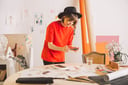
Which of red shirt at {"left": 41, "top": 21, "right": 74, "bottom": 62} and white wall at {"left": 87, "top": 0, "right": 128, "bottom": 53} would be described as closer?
red shirt at {"left": 41, "top": 21, "right": 74, "bottom": 62}

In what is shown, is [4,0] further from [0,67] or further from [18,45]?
[0,67]

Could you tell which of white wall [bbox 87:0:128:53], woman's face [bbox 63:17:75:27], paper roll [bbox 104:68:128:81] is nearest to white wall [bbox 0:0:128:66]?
white wall [bbox 87:0:128:53]

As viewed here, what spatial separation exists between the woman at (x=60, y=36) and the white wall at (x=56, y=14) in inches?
41.0

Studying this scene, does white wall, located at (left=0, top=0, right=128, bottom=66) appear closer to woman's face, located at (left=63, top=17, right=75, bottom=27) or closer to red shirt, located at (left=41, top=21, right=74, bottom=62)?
red shirt, located at (left=41, top=21, right=74, bottom=62)

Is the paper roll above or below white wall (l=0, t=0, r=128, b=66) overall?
below

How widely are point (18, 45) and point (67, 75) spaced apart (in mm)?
1564

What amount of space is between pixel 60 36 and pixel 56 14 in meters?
1.15

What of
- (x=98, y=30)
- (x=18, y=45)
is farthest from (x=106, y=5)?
(x=18, y=45)

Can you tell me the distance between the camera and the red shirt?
2631 millimetres

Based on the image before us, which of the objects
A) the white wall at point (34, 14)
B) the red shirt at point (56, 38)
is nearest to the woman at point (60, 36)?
the red shirt at point (56, 38)

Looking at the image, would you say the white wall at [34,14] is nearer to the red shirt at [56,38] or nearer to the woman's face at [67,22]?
the red shirt at [56,38]

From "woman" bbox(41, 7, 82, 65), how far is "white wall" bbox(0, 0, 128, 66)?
104 cm

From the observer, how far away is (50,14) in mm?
3779

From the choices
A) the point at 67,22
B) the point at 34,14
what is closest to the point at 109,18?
the point at 67,22
